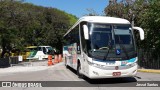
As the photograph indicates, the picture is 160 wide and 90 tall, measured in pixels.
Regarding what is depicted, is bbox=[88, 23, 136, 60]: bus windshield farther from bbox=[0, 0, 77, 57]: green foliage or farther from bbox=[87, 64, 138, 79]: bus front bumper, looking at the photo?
bbox=[0, 0, 77, 57]: green foliage

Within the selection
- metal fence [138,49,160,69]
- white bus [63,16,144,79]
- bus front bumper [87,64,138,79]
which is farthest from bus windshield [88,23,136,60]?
metal fence [138,49,160,69]

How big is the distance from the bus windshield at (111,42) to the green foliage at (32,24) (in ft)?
55.5

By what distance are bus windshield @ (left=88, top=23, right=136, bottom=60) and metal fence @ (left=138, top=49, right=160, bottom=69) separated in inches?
339

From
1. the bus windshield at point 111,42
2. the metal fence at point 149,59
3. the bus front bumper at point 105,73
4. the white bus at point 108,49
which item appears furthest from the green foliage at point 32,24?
the bus front bumper at point 105,73

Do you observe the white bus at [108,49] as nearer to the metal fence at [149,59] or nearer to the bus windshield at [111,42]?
the bus windshield at [111,42]

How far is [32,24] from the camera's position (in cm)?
4172

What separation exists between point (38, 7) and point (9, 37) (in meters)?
43.3

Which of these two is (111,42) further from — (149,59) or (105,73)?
(149,59)

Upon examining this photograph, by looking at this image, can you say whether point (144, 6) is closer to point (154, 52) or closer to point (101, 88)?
point (154, 52)

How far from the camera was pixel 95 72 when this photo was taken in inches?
560

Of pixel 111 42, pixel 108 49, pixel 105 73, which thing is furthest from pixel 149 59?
pixel 105 73

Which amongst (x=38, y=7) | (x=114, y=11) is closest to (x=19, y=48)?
(x=114, y=11)

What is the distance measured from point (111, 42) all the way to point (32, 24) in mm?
28400

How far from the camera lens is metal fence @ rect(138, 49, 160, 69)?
23.1m
